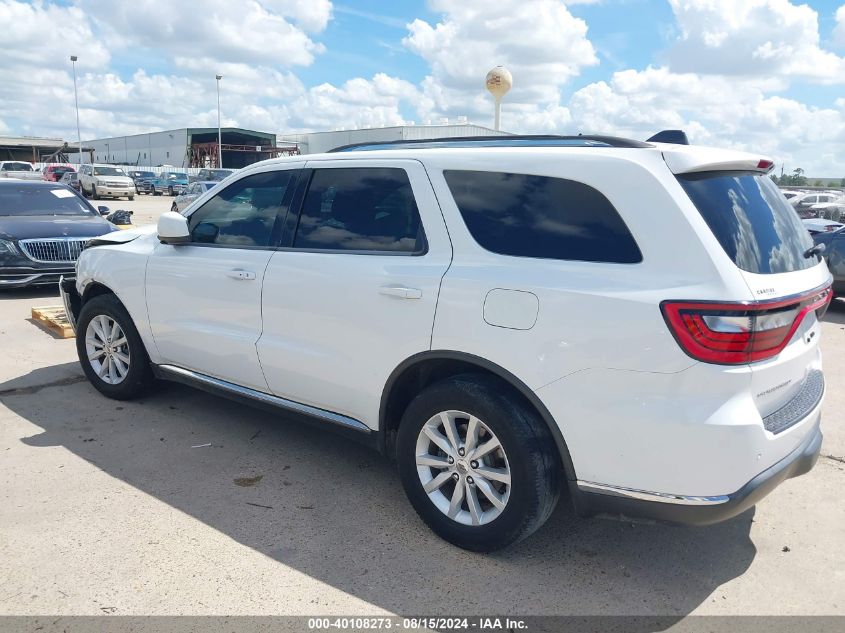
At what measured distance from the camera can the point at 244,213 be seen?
4109 millimetres

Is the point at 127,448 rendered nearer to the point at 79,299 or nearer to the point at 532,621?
the point at 79,299

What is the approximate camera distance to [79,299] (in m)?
5.58

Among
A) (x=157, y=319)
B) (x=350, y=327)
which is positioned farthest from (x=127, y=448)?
(x=350, y=327)

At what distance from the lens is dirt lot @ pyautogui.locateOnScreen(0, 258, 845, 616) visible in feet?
9.08

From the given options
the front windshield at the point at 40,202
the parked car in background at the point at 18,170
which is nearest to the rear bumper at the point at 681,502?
the front windshield at the point at 40,202

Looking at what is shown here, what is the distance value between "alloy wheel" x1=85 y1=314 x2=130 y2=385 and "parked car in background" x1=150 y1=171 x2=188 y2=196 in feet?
123

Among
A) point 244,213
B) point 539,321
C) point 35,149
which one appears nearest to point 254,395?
point 244,213

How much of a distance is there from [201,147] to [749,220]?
68.8 m

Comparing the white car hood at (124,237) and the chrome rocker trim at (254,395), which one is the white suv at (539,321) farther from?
the white car hood at (124,237)

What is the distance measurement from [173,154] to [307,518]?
7666 centimetres

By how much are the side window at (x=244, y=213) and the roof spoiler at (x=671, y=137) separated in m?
2.02

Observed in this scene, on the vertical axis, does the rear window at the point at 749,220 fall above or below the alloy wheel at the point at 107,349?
above

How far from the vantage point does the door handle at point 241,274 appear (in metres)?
3.83

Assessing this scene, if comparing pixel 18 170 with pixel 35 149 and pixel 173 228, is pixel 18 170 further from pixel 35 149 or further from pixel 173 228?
pixel 173 228
